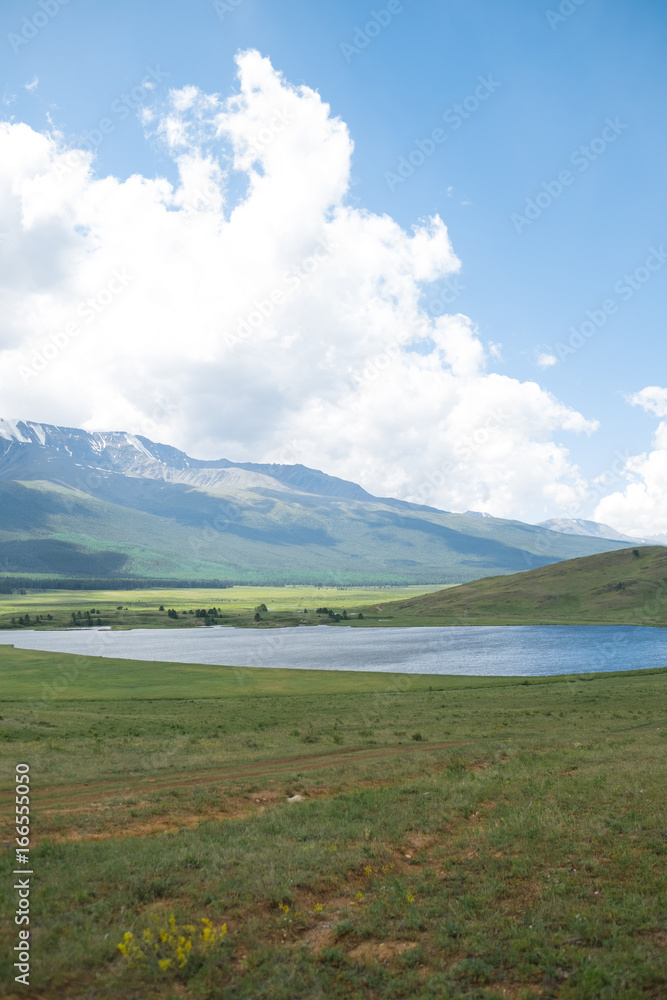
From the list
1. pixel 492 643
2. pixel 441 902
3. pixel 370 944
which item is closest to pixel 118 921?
pixel 370 944

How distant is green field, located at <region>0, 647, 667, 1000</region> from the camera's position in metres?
11.8

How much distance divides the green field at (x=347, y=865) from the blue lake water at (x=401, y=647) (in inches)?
2812

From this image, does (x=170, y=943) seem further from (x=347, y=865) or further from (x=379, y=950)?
(x=347, y=865)

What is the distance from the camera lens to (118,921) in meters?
13.7

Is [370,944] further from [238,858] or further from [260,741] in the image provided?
[260,741]

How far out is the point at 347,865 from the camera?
17094 millimetres

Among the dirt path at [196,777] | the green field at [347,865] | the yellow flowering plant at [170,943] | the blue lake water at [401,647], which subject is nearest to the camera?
the green field at [347,865]

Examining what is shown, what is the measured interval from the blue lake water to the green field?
234 feet

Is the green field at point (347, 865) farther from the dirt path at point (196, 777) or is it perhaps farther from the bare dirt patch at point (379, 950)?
the dirt path at point (196, 777)

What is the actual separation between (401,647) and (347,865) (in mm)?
131152

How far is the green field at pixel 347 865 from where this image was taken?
1180 cm

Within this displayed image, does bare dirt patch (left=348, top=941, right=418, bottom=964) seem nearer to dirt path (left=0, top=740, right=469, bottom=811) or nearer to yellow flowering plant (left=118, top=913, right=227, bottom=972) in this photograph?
yellow flowering plant (left=118, top=913, right=227, bottom=972)

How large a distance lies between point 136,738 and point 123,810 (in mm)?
19491

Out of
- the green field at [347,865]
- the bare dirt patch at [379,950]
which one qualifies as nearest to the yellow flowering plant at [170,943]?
the green field at [347,865]
